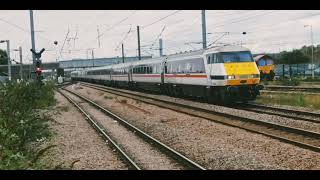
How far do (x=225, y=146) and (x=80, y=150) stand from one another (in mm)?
4021

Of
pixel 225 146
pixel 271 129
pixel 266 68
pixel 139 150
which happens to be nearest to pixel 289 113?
pixel 271 129

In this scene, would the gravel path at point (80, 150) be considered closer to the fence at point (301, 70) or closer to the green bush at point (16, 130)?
the green bush at point (16, 130)

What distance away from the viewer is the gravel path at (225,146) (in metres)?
9.27

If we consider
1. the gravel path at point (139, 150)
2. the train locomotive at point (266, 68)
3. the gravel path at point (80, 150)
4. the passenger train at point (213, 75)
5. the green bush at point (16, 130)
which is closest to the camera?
the green bush at point (16, 130)

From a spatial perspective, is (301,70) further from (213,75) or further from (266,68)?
(213,75)

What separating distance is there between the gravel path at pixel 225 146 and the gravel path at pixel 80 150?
6.20 ft

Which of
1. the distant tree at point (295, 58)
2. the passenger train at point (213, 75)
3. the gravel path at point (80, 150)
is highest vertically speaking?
the distant tree at point (295, 58)

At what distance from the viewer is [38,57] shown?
1049 inches

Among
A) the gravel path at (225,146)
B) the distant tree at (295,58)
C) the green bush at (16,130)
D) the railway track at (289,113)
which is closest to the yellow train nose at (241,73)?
the railway track at (289,113)

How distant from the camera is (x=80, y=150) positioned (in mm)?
12414

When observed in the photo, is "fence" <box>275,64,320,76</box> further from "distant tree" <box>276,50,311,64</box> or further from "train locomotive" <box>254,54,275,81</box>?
"distant tree" <box>276,50,311,64</box>

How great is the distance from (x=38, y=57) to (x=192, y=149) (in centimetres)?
1755

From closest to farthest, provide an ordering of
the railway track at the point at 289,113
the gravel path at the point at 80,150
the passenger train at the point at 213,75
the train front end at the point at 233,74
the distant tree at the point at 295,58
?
the gravel path at the point at 80,150 < the railway track at the point at 289,113 < the train front end at the point at 233,74 < the passenger train at the point at 213,75 < the distant tree at the point at 295,58
